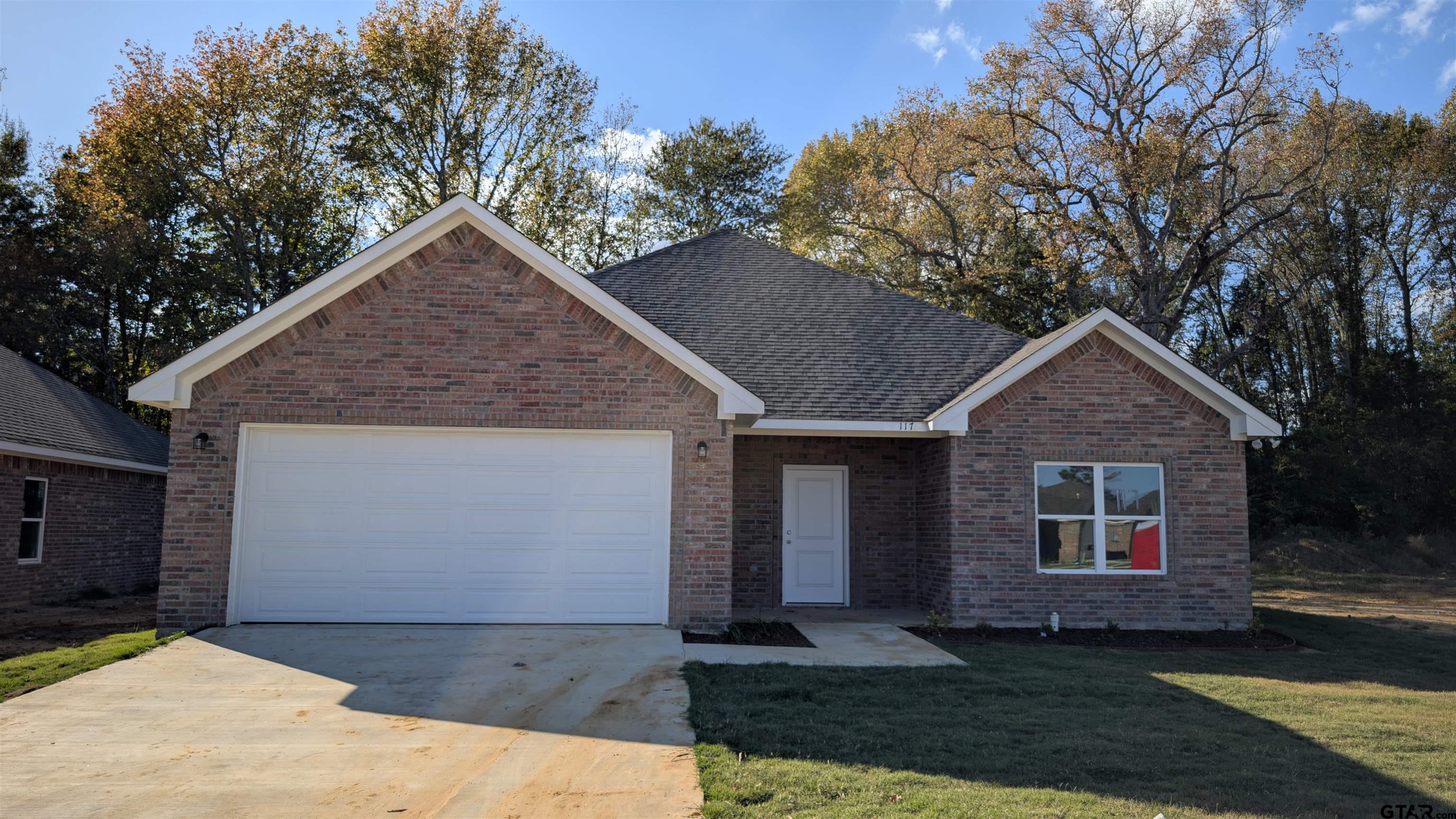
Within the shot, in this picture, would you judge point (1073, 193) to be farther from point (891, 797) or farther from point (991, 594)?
point (891, 797)

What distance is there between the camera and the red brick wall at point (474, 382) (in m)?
10.8

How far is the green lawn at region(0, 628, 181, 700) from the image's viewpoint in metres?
8.33

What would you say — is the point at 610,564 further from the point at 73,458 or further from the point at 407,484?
the point at 73,458

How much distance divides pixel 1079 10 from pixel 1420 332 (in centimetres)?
1669

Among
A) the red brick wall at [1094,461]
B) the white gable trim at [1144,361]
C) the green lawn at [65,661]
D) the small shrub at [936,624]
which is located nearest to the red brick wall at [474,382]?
the green lawn at [65,661]

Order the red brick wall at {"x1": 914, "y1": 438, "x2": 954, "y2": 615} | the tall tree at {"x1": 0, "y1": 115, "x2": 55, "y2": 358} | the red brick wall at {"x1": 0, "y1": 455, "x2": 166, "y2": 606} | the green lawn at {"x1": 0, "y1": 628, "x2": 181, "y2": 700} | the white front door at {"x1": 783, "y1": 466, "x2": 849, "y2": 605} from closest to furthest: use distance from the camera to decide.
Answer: the green lawn at {"x1": 0, "y1": 628, "x2": 181, "y2": 700} → the red brick wall at {"x1": 914, "y1": 438, "x2": 954, "y2": 615} → the white front door at {"x1": 783, "y1": 466, "x2": 849, "y2": 605} → the red brick wall at {"x1": 0, "y1": 455, "x2": 166, "y2": 606} → the tall tree at {"x1": 0, "y1": 115, "x2": 55, "y2": 358}

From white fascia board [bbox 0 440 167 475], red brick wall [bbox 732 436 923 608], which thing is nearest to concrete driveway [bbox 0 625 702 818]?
red brick wall [bbox 732 436 923 608]

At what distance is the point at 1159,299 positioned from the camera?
28.0 meters

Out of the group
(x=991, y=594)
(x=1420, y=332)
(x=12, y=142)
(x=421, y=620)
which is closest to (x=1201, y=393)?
(x=991, y=594)

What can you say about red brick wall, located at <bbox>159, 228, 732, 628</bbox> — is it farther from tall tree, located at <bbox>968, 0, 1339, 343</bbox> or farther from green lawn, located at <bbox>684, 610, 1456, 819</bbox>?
tall tree, located at <bbox>968, 0, 1339, 343</bbox>

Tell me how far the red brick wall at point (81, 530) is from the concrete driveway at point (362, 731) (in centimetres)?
742

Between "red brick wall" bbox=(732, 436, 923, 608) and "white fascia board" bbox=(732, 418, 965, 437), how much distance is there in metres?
1.50

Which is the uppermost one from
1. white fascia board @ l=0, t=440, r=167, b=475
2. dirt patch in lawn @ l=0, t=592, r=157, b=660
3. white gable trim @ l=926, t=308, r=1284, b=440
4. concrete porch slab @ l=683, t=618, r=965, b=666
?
white gable trim @ l=926, t=308, r=1284, b=440

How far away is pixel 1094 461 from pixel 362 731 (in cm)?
982
